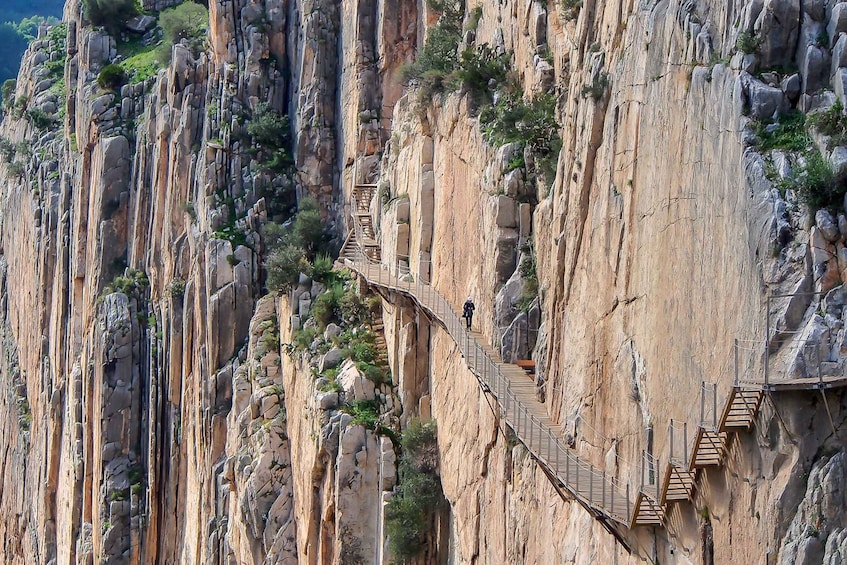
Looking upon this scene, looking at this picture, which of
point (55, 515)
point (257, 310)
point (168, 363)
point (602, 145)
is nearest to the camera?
point (602, 145)

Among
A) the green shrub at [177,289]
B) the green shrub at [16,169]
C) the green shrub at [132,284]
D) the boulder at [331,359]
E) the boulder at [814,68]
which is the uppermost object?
the green shrub at [16,169]

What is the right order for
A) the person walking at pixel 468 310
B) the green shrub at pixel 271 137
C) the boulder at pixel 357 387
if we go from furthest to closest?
the green shrub at pixel 271 137, the boulder at pixel 357 387, the person walking at pixel 468 310

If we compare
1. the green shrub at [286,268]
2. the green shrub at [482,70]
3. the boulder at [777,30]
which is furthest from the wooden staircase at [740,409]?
the green shrub at [286,268]

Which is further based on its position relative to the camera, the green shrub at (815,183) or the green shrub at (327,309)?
the green shrub at (327,309)

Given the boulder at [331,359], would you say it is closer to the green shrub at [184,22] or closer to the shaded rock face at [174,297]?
the shaded rock face at [174,297]

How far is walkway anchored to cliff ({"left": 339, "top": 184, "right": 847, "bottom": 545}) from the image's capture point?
19234 millimetres

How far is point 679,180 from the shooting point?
22.0 meters

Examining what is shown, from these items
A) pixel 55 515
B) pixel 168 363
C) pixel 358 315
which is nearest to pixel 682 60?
pixel 358 315

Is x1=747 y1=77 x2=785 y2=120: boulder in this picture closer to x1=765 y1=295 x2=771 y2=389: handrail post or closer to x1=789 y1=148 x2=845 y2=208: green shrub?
x1=789 y1=148 x2=845 y2=208: green shrub

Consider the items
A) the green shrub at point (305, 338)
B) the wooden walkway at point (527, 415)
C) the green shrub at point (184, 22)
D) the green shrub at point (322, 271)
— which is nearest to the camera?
the wooden walkway at point (527, 415)

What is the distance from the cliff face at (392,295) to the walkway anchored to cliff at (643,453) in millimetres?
294

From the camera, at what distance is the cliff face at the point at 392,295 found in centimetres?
1983

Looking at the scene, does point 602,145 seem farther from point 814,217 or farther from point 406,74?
point 406,74

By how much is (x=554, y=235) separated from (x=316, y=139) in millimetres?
31837
